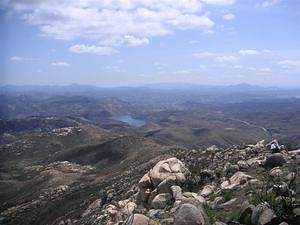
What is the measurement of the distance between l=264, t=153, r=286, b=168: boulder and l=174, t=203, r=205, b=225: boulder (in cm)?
961

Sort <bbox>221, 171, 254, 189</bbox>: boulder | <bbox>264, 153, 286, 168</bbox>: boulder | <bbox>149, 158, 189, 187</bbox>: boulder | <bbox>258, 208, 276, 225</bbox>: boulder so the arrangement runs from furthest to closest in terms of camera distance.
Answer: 1. <bbox>149, 158, 189, 187</bbox>: boulder
2. <bbox>264, 153, 286, 168</bbox>: boulder
3. <bbox>221, 171, 254, 189</bbox>: boulder
4. <bbox>258, 208, 276, 225</bbox>: boulder

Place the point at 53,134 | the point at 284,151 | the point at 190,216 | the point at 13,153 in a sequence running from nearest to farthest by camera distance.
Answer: the point at 190,216 → the point at 284,151 → the point at 13,153 → the point at 53,134

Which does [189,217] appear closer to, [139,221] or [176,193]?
[139,221]

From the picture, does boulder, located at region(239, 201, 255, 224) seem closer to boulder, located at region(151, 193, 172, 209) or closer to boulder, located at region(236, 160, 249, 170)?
boulder, located at region(151, 193, 172, 209)

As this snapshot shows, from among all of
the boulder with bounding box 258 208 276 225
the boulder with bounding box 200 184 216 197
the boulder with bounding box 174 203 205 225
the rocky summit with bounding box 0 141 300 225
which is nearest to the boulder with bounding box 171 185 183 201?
the rocky summit with bounding box 0 141 300 225

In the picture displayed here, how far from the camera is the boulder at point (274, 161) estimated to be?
23.0m

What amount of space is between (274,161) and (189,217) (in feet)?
33.4

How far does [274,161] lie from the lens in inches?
912

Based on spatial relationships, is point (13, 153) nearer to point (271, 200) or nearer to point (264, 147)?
point (264, 147)

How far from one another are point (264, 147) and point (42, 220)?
109ft

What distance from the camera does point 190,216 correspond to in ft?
48.2

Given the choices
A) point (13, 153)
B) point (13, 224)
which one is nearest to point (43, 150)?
point (13, 153)

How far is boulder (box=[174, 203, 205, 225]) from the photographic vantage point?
14555 millimetres

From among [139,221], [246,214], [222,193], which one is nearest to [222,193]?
[222,193]
